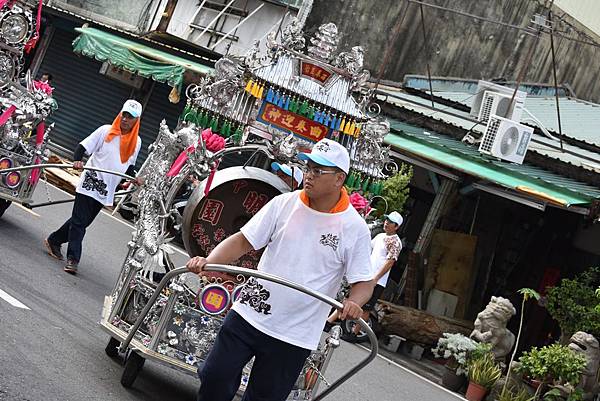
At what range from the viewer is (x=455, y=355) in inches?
548

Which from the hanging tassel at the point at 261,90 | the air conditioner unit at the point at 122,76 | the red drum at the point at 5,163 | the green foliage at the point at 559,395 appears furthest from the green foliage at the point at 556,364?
the air conditioner unit at the point at 122,76

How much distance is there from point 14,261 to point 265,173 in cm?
338

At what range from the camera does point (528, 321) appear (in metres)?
18.8

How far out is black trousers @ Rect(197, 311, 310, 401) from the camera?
620 cm

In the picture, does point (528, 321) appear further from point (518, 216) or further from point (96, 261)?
point (96, 261)

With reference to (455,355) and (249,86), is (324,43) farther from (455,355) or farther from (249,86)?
(455,355)

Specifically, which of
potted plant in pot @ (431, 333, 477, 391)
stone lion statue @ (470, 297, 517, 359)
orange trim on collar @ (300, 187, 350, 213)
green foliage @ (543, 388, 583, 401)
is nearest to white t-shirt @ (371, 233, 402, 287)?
potted plant in pot @ (431, 333, 477, 391)

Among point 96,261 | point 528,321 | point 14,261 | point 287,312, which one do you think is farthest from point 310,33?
point 287,312

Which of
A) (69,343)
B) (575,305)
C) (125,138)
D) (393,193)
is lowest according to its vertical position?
(69,343)

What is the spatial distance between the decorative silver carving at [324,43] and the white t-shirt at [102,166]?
7.59ft

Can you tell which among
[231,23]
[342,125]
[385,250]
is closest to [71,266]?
[342,125]

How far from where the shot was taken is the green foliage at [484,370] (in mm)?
13758

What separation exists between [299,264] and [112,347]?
290 centimetres

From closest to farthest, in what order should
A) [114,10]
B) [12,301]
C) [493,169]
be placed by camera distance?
1. [12,301]
2. [493,169]
3. [114,10]
